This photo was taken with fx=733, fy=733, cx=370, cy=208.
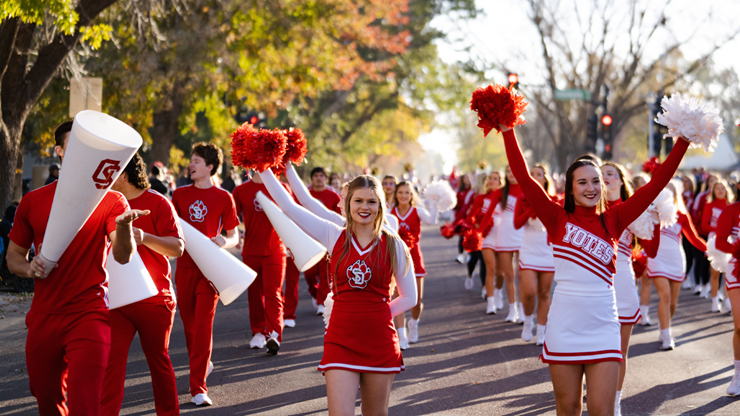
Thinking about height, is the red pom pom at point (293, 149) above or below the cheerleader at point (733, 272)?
above

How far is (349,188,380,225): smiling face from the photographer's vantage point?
414 cm

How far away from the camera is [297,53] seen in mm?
21625

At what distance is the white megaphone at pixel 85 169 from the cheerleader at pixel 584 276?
79.8 inches

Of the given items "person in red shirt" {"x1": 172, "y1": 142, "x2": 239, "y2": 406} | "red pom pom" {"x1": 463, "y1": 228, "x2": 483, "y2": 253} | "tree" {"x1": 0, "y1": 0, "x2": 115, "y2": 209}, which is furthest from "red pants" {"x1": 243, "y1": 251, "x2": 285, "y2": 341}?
"tree" {"x1": 0, "y1": 0, "x2": 115, "y2": 209}

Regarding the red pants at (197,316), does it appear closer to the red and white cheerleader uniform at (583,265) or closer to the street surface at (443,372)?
the street surface at (443,372)

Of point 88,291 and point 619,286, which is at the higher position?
point 88,291

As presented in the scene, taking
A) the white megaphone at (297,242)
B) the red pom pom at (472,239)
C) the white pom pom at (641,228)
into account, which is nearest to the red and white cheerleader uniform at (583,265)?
the white megaphone at (297,242)

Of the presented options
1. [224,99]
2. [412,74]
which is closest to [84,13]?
[224,99]

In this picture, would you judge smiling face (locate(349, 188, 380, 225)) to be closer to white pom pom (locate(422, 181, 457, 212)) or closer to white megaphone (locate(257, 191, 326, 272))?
white megaphone (locate(257, 191, 326, 272))

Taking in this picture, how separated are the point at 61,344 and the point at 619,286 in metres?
4.08

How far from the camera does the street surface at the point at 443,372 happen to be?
20.1 ft

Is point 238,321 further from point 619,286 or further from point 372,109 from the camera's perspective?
point 372,109

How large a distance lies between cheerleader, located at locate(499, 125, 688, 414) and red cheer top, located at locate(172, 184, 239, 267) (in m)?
3.25

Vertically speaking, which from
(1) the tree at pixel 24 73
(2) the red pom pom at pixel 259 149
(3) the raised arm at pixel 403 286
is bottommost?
(3) the raised arm at pixel 403 286
